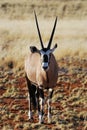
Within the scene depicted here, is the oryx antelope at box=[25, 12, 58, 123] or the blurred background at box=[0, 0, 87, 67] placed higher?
the blurred background at box=[0, 0, 87, 67]

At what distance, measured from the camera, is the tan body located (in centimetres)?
1187

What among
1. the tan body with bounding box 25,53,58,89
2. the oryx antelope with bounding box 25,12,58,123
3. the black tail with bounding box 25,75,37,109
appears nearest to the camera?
the oryx antelope with bounding box 25,12,58,123

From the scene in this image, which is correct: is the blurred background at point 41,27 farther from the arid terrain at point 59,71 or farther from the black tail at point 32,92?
the black tail at point 32,92

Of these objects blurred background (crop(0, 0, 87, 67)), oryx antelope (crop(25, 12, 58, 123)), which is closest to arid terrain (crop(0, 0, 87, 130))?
blurred background (crop(0, 0, 87, 67))

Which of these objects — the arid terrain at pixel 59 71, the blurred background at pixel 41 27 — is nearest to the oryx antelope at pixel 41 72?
the arid terrain at pixel 59 71

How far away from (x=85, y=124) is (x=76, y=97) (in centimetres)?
254

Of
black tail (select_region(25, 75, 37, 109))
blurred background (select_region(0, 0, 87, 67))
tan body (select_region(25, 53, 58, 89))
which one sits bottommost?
black tail (select_region(25, 75, 37, 109))

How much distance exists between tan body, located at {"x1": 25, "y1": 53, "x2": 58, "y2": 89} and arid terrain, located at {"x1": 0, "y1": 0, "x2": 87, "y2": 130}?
113 centimetres

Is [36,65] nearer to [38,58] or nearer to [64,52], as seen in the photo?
[38,58]

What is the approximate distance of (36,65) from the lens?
12.3 meters

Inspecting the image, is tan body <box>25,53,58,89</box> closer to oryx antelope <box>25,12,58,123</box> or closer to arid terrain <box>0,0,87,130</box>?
oryx antelope <box>25,12,58,123</box>

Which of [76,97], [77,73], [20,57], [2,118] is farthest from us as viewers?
[20,57]

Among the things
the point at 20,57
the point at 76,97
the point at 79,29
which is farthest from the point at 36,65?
the point at 79,29

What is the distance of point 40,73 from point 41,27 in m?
23.5
